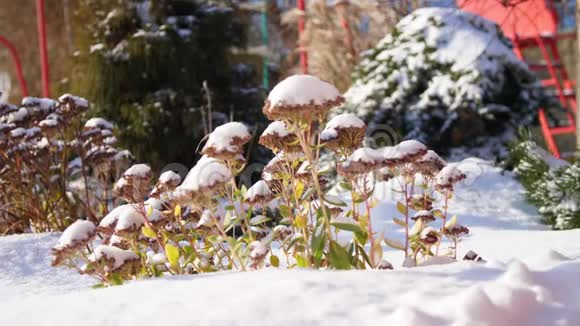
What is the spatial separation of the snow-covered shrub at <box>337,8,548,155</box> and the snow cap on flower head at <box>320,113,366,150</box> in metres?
3.83

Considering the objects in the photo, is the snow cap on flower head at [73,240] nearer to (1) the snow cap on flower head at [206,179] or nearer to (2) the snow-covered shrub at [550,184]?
(1) the snow cap on flower head at [206,179]

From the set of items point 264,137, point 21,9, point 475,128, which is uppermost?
point 21,9

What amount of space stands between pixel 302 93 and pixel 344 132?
1.06 feet

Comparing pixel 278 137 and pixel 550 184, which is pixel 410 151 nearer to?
pixel 278 137

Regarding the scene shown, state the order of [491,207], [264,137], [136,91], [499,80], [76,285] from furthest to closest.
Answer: [136,91]
[499,80]
[491,207]
[76,285]
[264,137]

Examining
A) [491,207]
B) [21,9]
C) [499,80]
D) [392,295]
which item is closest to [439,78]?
[499,80]

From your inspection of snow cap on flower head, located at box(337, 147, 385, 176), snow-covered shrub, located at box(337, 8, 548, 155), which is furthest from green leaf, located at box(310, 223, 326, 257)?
snow-covered shrub, located at box(337, 8, 548, 155)

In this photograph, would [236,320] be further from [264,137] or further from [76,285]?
[76,285]

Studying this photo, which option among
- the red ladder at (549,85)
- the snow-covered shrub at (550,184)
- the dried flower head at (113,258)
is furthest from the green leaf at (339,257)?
the red ladder at (549,85)

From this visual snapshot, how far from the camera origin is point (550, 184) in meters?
3.55

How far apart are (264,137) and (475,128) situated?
4.23m

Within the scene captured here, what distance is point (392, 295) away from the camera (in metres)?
1.25

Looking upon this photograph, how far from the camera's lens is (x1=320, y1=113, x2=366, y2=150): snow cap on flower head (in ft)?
5.41

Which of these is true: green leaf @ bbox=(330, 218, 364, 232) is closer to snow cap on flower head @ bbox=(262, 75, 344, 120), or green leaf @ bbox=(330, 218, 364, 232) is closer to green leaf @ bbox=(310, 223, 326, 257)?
green leaf @ bbox=(310, 223, 326, 257)
